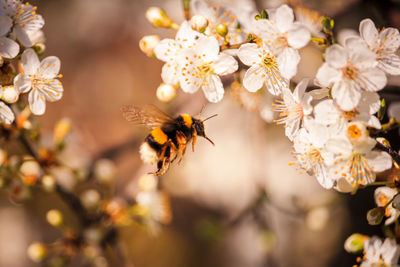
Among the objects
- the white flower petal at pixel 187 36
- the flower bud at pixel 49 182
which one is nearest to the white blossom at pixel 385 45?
the white flower petal at pixel 187 36

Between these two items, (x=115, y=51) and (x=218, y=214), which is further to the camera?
(x=115, y=51)

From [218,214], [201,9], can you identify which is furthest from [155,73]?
[201,9]

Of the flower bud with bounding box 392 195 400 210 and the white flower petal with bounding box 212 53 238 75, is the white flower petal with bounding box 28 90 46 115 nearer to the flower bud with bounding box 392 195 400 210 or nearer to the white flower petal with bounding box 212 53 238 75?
the white flower petal with bounding box 212 53 238 75

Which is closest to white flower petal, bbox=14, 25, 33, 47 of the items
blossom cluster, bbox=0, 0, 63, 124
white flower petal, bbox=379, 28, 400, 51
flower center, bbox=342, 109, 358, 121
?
blossom cluster, bbox=0, 0, 63, 124

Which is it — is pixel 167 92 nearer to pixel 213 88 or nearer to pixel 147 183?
pixel 213 88

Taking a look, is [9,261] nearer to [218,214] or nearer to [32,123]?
[218,214]
